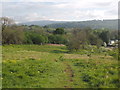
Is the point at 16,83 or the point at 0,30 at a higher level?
the point at 0,30

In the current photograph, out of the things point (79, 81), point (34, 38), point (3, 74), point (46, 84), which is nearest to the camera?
point (46, 84)

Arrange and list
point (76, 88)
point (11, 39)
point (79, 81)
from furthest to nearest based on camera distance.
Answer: point (11, 39) → point (79, 81) → point (76, 88)

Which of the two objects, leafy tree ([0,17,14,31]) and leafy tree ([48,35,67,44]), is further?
leafy tree ([48,35,67,44])

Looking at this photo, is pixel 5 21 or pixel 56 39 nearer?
pixel 5 21

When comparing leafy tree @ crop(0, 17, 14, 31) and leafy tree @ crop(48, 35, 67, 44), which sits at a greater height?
leafy tree @ crop(0, 17, 14, 31)

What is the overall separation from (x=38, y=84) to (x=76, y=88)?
2.11m

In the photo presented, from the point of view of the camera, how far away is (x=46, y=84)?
10797 mm

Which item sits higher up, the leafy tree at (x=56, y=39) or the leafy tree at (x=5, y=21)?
the leafy tree at (x=5, y=21)

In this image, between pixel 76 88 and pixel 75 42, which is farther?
pixel 75 42

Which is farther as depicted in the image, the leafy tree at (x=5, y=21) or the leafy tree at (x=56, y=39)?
the leafy tree at (x=56, y=39)

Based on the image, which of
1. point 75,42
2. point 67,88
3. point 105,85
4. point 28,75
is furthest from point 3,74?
point 75,42

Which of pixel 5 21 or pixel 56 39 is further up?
pixel 5 21

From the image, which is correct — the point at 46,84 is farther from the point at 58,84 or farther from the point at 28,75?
the point at 28,75

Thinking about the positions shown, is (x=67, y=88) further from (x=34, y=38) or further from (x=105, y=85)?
(x=34, y=38)
